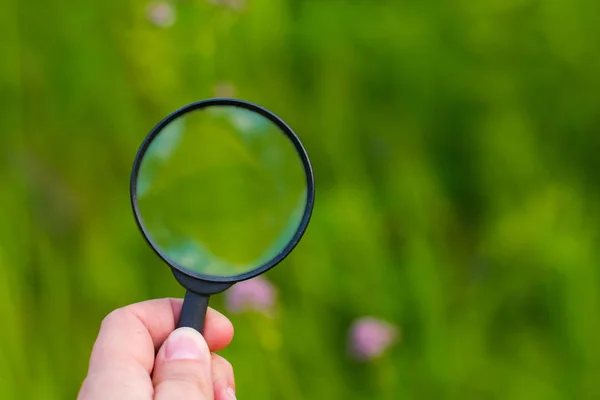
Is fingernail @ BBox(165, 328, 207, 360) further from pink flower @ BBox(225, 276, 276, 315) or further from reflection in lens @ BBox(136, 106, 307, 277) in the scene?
pink flower @ BBox(225, 276, 276, 315)

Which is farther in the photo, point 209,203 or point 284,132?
point 209,203

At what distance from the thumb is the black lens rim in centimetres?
5

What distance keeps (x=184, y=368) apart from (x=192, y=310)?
0.16 ft

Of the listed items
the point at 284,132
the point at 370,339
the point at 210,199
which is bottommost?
the point at 370,339

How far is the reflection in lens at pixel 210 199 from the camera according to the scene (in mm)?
694

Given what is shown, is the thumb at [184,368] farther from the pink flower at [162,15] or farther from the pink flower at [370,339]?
the pink flower at [162,15]

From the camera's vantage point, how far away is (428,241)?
117 cm

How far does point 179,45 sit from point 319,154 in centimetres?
29

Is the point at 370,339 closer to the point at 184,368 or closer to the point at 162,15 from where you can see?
the point at 184,368

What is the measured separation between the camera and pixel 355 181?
1200 millimetres

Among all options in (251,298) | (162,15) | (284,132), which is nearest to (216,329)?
(284,132)

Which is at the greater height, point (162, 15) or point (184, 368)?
point (162, 15)

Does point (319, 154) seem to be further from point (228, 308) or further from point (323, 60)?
point (228, 308)

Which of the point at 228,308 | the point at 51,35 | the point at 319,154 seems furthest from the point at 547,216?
the point at 51,35
